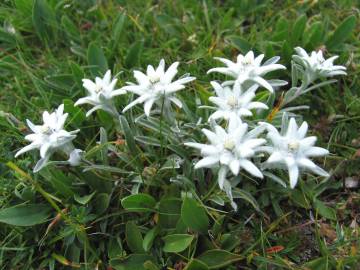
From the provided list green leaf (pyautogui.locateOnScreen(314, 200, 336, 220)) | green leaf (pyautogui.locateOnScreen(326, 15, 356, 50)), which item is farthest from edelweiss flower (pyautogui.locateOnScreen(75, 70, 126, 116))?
green leaf (pyautogui.locateOnScreen(326, 15, 356, 50))

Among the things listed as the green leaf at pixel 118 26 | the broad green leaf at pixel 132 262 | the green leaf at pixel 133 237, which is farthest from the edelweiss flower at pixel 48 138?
the green leaf at pixel 118 26

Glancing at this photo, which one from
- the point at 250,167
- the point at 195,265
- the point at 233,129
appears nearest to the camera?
the point at 250,167

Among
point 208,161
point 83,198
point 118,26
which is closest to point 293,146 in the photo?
point 208,161

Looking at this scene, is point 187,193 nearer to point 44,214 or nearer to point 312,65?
point 44,214

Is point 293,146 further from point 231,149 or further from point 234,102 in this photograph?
point 234,102

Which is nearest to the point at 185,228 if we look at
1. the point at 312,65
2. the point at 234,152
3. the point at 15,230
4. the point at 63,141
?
the point at 234,152

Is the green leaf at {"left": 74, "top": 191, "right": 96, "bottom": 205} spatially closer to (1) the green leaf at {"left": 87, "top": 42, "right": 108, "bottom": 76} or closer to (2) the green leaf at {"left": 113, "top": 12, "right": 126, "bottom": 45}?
(1) the green leaf at {"left": 87, "top": 42, "right": 108, "bottom": 76}
